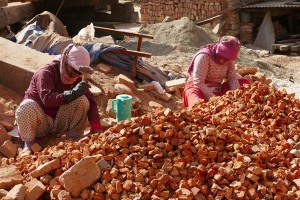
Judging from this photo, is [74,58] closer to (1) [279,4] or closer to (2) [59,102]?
(2) [59,102]

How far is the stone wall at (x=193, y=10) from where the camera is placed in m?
13.3

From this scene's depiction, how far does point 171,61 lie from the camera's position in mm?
8203

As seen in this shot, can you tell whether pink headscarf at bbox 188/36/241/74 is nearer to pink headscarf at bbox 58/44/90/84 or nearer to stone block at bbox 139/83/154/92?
stone block at bbox 139/83/154/92

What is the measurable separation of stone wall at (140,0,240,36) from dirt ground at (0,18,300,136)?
3.02 ft

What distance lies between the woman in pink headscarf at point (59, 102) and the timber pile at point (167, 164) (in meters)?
0.53

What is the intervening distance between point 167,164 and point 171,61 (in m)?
4.82

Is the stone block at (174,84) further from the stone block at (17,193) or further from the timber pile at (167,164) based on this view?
the stone block at (17,193)

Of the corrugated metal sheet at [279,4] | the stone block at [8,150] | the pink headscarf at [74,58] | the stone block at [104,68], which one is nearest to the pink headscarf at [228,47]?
the pink headscarf at [74,58]

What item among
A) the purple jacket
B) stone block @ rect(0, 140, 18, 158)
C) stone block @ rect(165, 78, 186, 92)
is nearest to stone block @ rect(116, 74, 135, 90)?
stone block @ rect(165, 78, 186, 92)

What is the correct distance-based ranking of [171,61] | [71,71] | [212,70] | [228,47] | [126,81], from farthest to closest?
[171,61] → [126,81] → [212,70] → [228,47] → [71,71]

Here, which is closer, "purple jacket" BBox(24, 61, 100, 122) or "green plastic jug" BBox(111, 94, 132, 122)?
"purple jacket" BBox(24, 61, 100, 122)

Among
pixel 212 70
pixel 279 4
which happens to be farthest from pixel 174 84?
pixel 279 4

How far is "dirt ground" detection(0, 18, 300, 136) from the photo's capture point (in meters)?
5.74

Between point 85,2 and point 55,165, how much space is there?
8.59 metres
